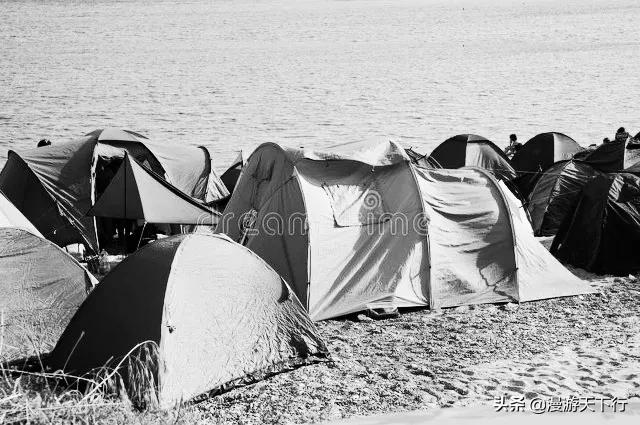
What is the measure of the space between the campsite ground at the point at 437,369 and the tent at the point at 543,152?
8667 mm

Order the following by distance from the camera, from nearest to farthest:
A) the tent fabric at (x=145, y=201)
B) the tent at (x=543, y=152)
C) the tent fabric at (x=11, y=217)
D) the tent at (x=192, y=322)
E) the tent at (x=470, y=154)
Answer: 1. the tent at (x=192, y=322)
2. the tent fabric at (x=11, y=217)
3. the tent fabric at (x=145, y=201)
4. the tent at (x=470, y=154)
5. the tent at (x=543, y=152)

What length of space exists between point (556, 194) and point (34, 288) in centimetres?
1002

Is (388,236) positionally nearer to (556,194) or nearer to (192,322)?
(192,322)

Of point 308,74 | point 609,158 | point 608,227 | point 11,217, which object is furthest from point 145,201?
point 308,74

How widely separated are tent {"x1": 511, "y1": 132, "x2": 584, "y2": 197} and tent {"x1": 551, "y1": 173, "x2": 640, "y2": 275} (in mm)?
6332

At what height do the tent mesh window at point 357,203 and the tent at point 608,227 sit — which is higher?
the tent mesh window at point 357,203

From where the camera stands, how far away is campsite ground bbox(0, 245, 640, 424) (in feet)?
26.5

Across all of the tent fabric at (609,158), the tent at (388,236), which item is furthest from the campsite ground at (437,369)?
the tent fabric at (609,158)

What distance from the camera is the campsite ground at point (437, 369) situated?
26.5 feet

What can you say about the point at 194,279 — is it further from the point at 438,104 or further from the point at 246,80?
the point at 246,80

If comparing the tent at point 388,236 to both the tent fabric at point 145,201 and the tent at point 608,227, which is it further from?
the tent fabric at point 145,201

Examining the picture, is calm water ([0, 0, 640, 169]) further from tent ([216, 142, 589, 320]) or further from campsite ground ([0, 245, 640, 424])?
campsite ground ([0, 245, 640, 424])

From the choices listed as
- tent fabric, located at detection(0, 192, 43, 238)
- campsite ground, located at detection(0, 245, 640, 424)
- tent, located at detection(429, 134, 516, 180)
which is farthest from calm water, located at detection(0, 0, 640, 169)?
tent fabric, located at detection(0, 192, 43, 238)

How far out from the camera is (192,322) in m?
8.75
